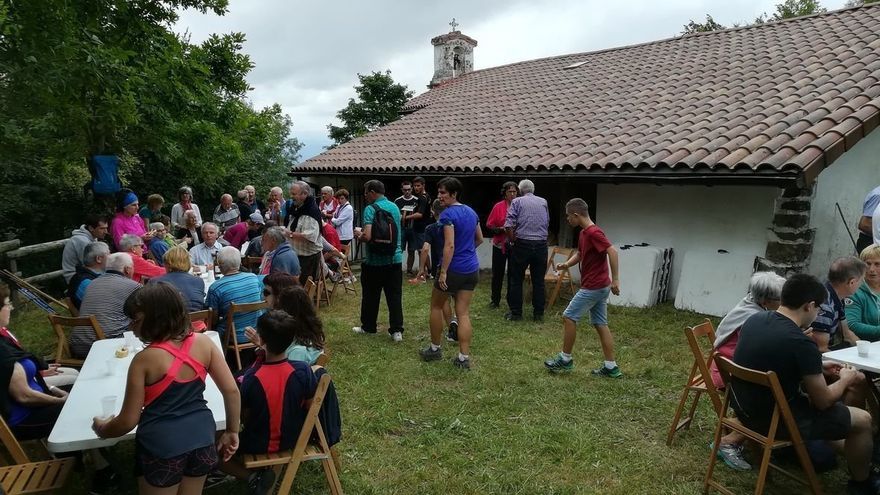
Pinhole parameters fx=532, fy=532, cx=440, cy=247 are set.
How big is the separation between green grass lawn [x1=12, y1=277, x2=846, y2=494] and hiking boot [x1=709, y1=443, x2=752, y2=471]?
0.05 m

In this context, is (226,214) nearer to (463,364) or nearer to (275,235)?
(275,235)

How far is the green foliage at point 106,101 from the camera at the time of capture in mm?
4832

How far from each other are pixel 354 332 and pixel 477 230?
6.36ft

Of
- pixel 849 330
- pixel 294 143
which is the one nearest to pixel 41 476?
pixel 849 330

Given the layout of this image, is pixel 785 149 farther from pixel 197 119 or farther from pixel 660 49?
pixel 197 119

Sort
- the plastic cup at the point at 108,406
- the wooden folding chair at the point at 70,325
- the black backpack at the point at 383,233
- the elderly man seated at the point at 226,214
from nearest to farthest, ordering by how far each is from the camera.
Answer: the plastic cup at the point at 108,406 → the wooden folding chair at the point at 70,325 → the black backpack at the point at 383,233 → the elderly man seated at the point at 226,214

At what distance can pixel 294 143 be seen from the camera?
80.3 feet

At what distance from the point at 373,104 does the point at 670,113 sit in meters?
12.6

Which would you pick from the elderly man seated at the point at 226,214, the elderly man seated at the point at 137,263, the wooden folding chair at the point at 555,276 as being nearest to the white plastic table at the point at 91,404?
the elderly man seated at the point at 137,263

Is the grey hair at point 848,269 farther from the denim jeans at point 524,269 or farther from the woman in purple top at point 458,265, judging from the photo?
the denim jeans at point 524,269

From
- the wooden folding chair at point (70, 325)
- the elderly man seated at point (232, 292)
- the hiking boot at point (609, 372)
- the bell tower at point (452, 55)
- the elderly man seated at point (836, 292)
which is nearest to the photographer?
the elderly man seated at point (836, 292)

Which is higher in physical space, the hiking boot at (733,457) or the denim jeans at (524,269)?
the denim jeans at (524,269)

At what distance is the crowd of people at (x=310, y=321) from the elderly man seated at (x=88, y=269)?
12 mm

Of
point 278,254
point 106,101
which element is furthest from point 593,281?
point 106,101
